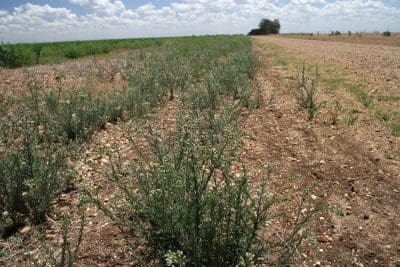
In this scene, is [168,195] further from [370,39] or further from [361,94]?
[370,39]

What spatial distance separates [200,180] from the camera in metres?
2.60

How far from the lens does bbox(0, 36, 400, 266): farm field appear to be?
94.7 inches

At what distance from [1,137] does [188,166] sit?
295 centimetres

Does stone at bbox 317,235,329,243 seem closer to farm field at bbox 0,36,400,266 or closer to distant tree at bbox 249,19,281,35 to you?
farm field at bbox 0,36,400,266

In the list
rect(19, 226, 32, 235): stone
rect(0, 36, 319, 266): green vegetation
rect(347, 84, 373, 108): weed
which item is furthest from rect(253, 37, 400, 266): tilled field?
rect(19, 226, 32, 235): stone

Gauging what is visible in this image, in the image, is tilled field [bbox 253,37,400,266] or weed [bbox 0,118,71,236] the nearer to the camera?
tilled field [bbox 253,37,400,266]

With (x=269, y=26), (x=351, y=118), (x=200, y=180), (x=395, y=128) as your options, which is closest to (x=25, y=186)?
(x=200, y=180)

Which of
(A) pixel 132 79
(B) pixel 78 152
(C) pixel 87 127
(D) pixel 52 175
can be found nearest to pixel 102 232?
(D) pixel 52 175

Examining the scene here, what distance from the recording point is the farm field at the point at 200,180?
241cm

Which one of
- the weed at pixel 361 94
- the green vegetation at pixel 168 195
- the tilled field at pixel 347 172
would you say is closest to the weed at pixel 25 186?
the green vegetation at pixel 168 195

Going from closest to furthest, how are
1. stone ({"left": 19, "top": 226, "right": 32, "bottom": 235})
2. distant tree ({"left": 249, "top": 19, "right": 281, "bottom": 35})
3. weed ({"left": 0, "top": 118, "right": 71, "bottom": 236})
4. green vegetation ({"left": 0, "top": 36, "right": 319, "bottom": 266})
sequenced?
green vegetation ({"left": 0, "top": 36, "right": 319, "bottom": 266}), stone ({"left": 19, "top": 226, "right": 32, "bottom": 235}), weed ({"left": 0, "top": 118, "right": 71, "bottom": 236}), distant tree ({"left": 249, "top": 19, "right": 281, "bottom": 35})

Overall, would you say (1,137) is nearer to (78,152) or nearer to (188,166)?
(78,152)

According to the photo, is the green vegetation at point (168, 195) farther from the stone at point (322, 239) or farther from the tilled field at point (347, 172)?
the tilled field at point (347, 172)

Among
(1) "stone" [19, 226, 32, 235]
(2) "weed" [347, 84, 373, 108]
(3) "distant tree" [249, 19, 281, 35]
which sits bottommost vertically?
(1) "stone" [19, 226, 32, 235]
